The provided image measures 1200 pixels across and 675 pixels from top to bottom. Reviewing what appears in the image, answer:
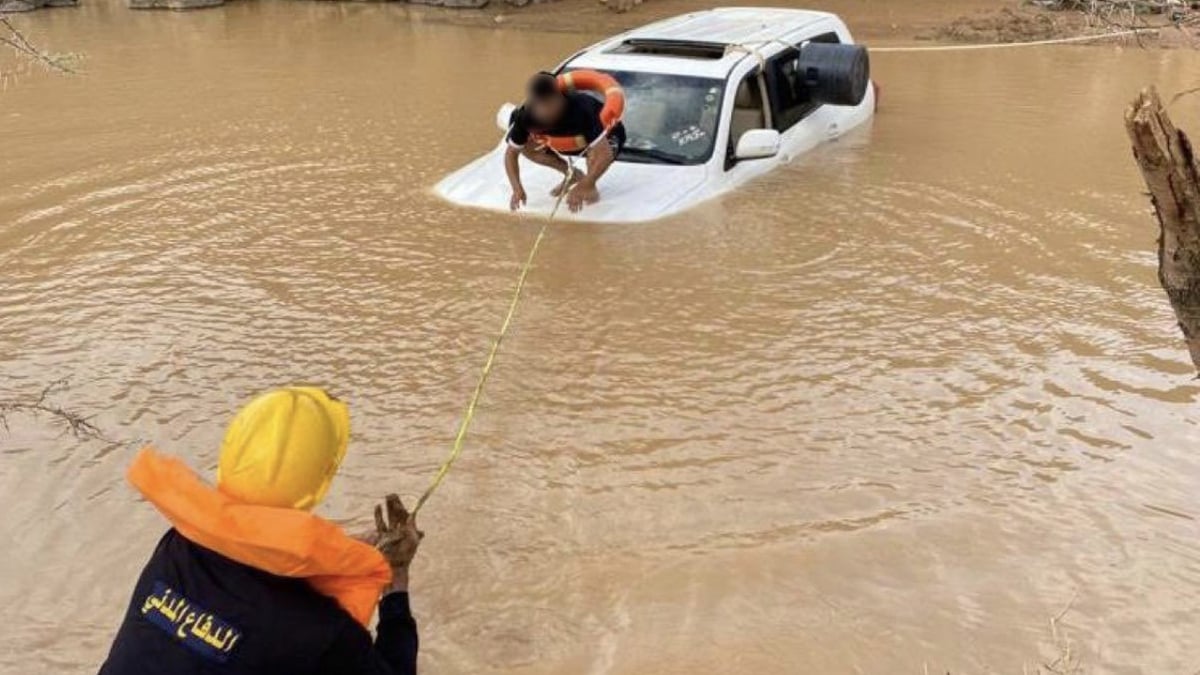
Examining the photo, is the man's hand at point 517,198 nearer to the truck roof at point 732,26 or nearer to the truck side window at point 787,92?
the truck roof at point 732,26

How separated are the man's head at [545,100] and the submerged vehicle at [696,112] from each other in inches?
24.6

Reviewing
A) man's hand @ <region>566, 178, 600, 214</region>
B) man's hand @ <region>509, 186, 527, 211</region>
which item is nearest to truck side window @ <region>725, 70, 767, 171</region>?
man's hand @ <region>566, 178, 600, 214</region>

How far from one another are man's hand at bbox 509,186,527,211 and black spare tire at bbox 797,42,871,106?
2.46 metres

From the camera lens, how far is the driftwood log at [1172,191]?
8.00ft

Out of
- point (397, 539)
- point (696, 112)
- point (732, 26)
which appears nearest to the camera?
point (397, 539)

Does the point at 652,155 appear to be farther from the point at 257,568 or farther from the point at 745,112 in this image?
the point at 257,568

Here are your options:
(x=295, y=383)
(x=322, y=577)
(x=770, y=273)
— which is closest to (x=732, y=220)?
(x=770, y=273)

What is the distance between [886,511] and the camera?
4.39 m

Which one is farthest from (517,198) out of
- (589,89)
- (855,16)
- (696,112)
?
(855,16)

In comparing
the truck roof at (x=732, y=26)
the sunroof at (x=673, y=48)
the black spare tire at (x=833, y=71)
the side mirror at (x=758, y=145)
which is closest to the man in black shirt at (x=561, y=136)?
the side mirror at (x=758, y=145)

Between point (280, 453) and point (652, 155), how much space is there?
570 centimetres

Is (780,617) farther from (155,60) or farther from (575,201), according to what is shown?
(155,60)

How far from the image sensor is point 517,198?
7.32 m

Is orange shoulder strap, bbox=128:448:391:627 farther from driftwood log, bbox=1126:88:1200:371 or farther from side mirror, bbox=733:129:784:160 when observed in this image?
side mirror, bbox=733:129:784:160
